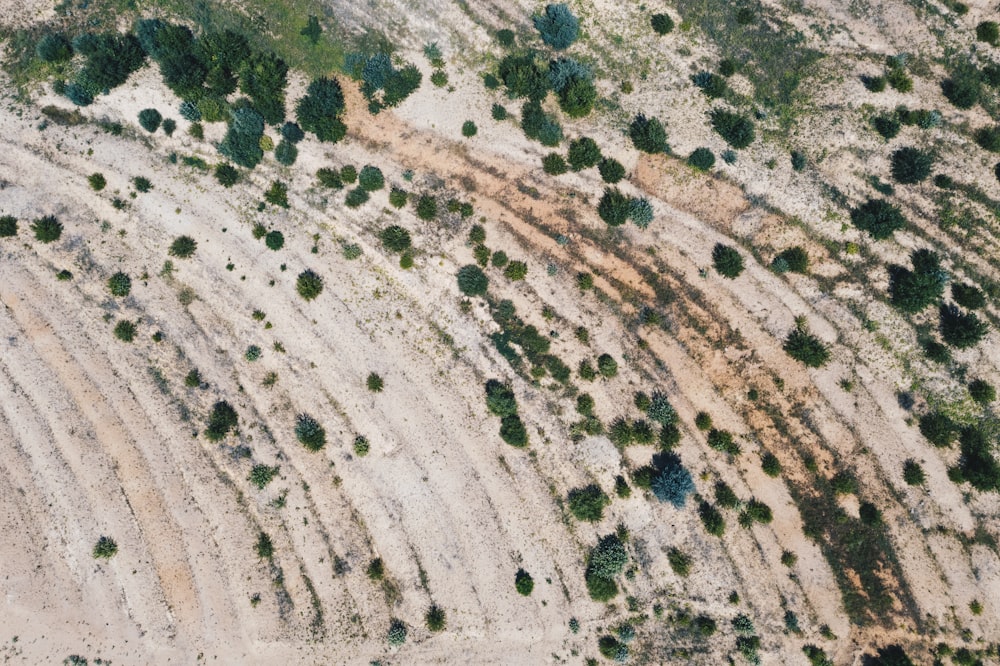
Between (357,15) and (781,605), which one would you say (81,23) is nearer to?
(357,15)

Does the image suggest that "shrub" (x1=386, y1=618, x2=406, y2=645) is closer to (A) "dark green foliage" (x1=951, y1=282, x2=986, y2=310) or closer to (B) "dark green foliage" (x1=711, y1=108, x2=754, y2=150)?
(B) "dark green foliage" (x1=711, y1=108, x2=754, y2=150)

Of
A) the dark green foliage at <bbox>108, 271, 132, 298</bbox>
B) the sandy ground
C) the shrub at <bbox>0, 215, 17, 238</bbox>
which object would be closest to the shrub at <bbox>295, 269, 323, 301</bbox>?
the sandy ground

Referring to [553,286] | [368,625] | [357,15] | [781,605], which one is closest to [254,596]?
[368,625]

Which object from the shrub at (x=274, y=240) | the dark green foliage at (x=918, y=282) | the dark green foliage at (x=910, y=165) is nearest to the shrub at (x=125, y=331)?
the shrub at (x=274, y=240)

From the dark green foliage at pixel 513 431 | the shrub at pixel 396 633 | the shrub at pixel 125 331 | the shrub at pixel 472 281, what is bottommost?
the shrub at pixel 396 633

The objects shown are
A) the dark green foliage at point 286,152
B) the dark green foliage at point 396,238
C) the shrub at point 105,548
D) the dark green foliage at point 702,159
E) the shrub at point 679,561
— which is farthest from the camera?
the dark green foliage at point 286,152

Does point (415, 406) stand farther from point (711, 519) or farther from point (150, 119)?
point (150, 119)

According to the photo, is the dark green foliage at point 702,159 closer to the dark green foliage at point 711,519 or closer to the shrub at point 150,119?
the dark green foliage at point 711,519
